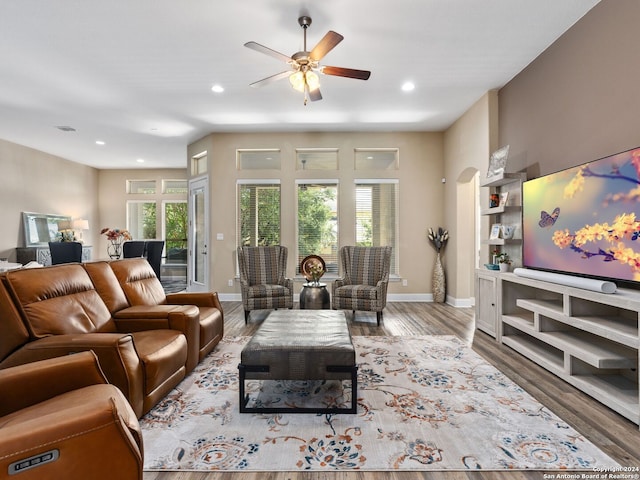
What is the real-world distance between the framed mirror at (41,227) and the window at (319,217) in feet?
18.8

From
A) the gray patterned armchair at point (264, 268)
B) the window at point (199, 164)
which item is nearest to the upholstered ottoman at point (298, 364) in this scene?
the gray patterned armchair at point (264, 268)

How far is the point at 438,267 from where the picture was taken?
583 centimetres

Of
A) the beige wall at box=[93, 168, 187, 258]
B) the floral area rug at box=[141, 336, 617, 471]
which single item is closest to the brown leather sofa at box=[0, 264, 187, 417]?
the floral area rug at box=[141, 336, 617, 471]

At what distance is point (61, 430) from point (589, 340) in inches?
135

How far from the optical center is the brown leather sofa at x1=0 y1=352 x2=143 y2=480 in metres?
1.04

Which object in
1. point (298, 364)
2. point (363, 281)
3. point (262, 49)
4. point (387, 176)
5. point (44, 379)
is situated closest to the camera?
point (44, 379)

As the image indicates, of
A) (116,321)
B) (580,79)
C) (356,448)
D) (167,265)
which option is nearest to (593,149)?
(580,79)

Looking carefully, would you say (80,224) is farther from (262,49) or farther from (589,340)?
(589,340)

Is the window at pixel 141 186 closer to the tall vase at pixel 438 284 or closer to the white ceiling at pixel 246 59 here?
the white ceiling at pixel 246 59

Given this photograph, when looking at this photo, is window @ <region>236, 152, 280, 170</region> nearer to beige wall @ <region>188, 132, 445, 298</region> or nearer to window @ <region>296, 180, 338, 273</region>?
beige wall @ <region>188, 132, 445, 298</region>

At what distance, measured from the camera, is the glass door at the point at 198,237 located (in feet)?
20.9

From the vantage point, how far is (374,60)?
362 centimetres

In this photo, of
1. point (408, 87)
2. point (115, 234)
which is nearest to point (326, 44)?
point (408, 87)

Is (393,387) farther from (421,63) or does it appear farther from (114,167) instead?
(114,167)
